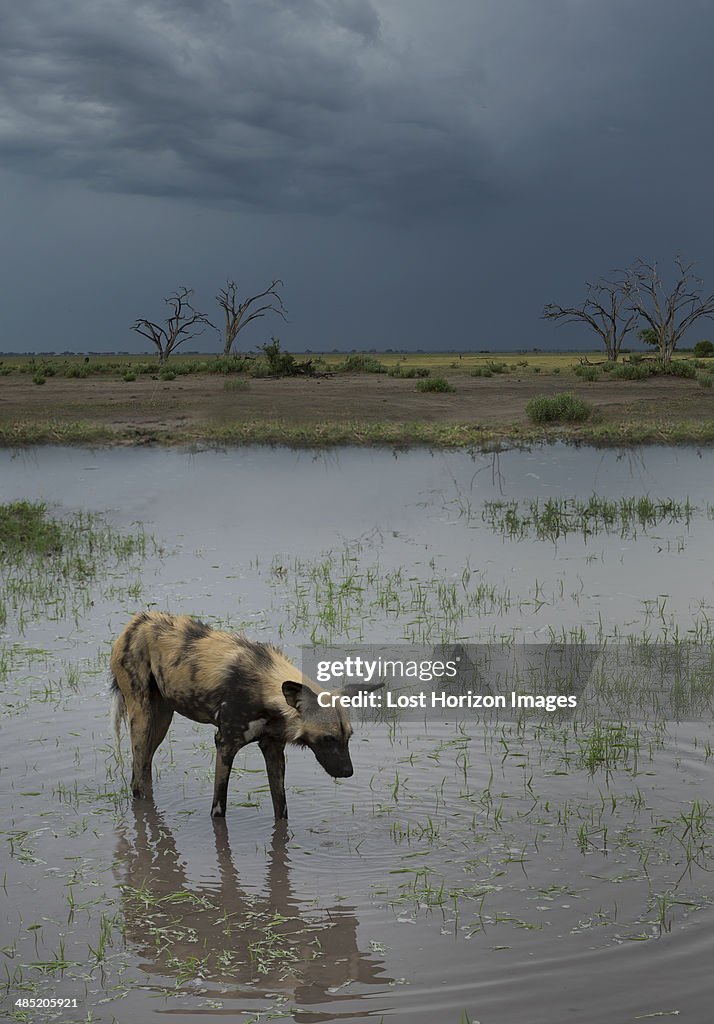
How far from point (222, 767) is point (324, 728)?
37.5 inches

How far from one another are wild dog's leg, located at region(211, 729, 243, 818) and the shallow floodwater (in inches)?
7.5

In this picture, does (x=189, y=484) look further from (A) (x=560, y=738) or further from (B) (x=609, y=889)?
(B) (x=609, y=889)

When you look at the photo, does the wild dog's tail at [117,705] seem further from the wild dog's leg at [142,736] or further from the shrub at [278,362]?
the shrub at [278,362]

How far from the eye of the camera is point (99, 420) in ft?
116

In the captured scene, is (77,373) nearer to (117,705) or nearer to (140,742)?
(117,705)

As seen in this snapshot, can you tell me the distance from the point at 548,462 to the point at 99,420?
1420cm

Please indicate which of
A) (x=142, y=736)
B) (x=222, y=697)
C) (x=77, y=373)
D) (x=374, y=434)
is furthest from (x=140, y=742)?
(x=77, y=373)

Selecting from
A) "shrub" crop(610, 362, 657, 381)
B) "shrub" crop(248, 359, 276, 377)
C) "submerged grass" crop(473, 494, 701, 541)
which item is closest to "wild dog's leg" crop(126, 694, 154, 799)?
"submerged grass" crop(473, 494, 701, 541)

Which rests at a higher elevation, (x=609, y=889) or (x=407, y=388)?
(x=407, y=388)

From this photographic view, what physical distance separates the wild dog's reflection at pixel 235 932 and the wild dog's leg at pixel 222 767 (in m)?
0.29

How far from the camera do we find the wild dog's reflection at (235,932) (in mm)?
5754

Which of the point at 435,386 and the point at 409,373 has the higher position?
the point at 409,373

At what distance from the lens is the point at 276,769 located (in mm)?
7723

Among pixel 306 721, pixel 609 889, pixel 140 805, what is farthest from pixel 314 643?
pixel 609 889
